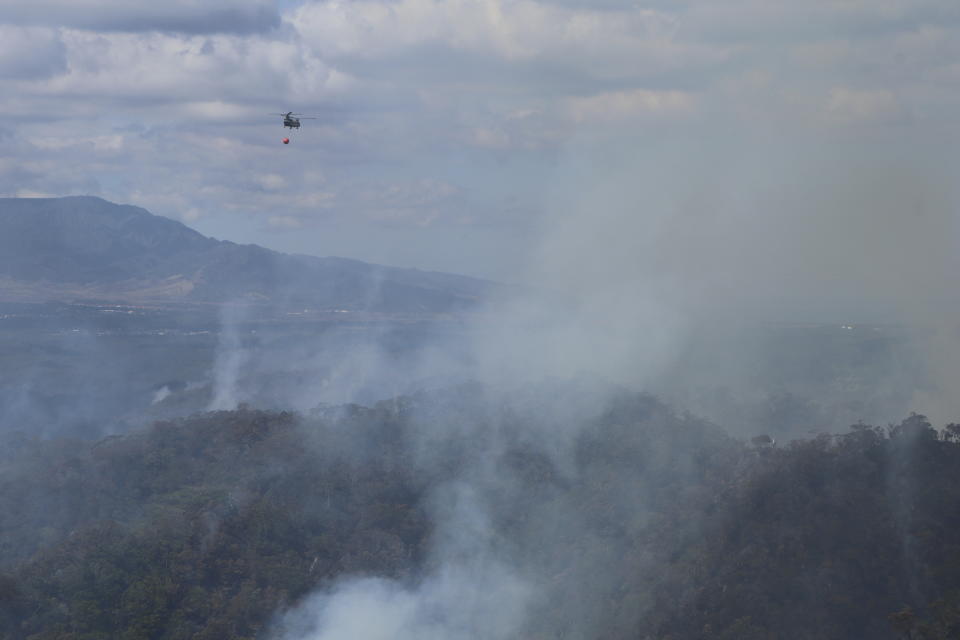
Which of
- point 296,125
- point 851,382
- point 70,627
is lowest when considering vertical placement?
point 70,627

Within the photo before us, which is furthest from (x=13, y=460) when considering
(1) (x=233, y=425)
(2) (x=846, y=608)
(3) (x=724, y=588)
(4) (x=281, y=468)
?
(2) (x=846, y=608)

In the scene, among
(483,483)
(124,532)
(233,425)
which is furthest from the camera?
(233,425)

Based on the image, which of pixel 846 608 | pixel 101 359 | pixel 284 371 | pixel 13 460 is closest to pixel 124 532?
pixel 13 460

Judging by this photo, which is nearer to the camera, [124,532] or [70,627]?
[70,627]

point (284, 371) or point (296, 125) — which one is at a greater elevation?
point (296, 125)

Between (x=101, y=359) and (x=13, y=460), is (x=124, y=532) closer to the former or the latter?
(x=13, y=460)

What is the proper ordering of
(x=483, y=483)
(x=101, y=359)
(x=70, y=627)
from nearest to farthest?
(x=70, y=627) → (x=483, y=483) → (x=101, y=359)

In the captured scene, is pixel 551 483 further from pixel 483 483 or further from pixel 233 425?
pixel 233 425
